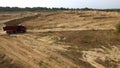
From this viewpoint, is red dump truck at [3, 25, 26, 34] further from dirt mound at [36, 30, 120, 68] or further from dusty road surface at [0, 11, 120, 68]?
dirt mound at [36, 30, 120, 68]

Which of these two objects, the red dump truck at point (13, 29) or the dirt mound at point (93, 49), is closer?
the dirt mound at point (93, 49)

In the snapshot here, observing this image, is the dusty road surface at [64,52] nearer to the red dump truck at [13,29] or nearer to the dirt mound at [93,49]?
the dirt mound at [93,49]

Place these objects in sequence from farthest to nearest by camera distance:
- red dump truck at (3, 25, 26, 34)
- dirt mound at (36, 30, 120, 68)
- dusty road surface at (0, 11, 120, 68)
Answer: red dump truck at (3, 25, 26, 34)
dirt mound at (36, 30, 120, 68)
dusty road surface at (0, 11, 120, 68)

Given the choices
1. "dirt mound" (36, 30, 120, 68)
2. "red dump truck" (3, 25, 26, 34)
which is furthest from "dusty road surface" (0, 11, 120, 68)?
"red dump truck" (3, 25, 26, 34)

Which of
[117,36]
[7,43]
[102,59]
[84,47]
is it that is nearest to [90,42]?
[84,47]

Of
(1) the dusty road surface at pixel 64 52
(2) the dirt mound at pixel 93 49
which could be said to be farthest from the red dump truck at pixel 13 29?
(2) the dirt mound at pixel 93 49

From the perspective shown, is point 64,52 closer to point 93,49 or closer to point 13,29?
point 93,49

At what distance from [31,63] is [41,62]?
1.98 ft

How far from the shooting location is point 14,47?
841 inches

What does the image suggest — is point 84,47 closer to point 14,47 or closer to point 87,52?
point 87,52

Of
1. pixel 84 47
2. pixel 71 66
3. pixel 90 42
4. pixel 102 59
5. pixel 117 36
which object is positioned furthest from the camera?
pixel 117 36

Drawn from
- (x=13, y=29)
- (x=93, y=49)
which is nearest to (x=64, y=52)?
(x=93, y=49)

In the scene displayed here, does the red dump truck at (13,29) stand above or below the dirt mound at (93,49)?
below

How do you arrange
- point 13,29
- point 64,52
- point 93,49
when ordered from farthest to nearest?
point 13,29
point 93,49
point 64,52
